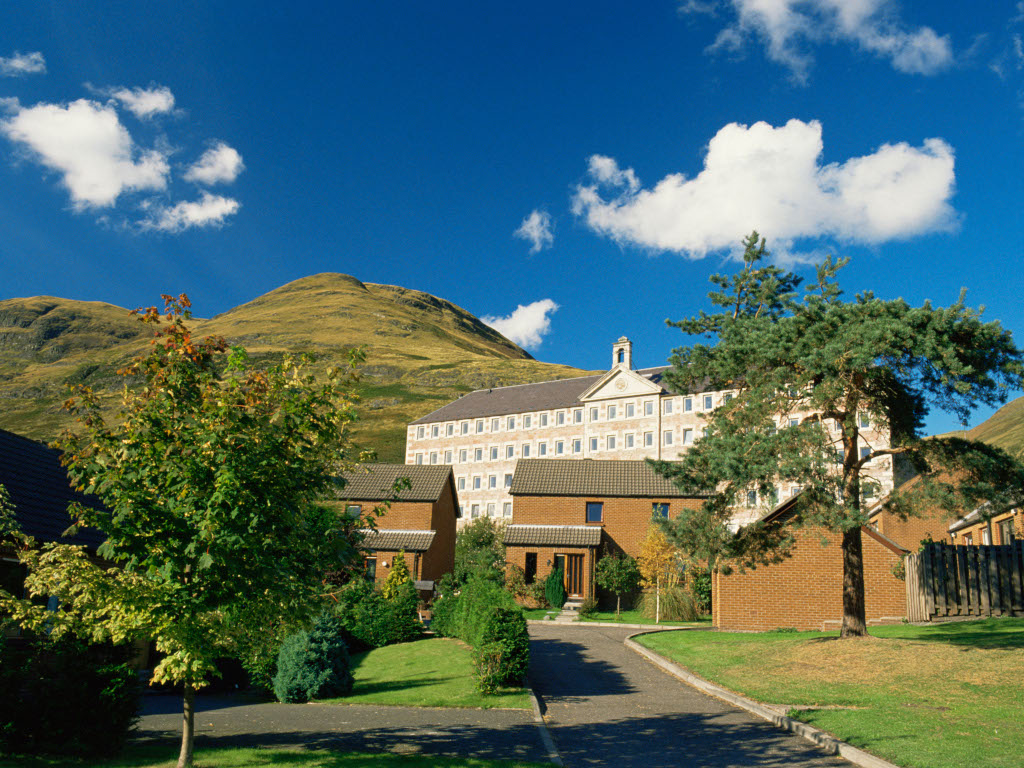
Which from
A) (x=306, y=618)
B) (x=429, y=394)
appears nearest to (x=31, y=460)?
(x=306, y=618)

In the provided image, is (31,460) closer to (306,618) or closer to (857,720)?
(306,618)

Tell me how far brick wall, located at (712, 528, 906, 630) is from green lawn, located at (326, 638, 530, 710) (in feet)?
36.2

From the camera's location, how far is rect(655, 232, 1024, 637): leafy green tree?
56.6 ft

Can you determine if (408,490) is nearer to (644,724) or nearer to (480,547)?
(480,547)

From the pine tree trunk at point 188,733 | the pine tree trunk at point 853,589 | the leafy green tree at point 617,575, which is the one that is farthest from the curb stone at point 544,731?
the leafy green tree at point 617,575

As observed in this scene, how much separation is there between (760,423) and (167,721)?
15694mm

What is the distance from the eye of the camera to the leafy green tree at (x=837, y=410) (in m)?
17.3

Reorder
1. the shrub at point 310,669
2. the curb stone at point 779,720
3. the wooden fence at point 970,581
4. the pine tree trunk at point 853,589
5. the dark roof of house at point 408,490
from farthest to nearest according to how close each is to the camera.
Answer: the dark roof of house at point 408,490
the pine tree trunk at point 853,589
the shrub at point 310,669
the wooden fence at point 970,581
the curb stone at point 779,720

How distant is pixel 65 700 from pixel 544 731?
300 inches

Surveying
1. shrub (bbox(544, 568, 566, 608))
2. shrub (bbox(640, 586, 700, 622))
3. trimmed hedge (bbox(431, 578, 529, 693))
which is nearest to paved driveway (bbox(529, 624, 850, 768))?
trimmed hedge (bbox(431, 578, 529, 693))

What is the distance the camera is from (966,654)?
15.7 m

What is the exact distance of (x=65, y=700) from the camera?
34.0 ft

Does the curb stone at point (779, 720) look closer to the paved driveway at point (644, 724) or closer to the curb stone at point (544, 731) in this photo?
the paved driveway at point (644, 724)

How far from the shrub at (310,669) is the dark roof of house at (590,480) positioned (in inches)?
1038
